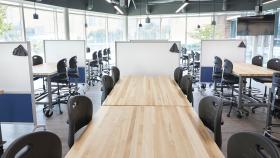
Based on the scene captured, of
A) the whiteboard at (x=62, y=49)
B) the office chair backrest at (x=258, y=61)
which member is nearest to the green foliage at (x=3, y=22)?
the whiteboard at (x=62, y=49)

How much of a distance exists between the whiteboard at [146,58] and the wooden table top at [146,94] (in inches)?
28.4

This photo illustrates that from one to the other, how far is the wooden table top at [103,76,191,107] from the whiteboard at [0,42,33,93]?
1.32 metres

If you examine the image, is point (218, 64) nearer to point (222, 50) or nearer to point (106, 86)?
point (222, 50)

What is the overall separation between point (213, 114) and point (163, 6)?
9.67 m

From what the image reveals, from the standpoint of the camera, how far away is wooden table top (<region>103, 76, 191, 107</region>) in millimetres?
2651

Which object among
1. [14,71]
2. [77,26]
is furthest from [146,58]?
[77,26]

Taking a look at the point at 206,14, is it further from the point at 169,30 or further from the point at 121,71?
the point at 121,71

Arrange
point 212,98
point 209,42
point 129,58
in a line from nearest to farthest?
point 212,98, point 129,58, point 209,42

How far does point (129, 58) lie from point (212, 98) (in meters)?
2.74

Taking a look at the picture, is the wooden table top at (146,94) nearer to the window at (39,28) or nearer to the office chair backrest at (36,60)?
the office chair backrest at (36,60)

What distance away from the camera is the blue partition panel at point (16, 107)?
360 cm

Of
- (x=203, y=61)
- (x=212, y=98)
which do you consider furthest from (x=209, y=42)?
(x=212, y=98)

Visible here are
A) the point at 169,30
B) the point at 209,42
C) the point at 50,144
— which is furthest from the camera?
the point at 169,30

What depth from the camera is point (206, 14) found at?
34.8 ft
